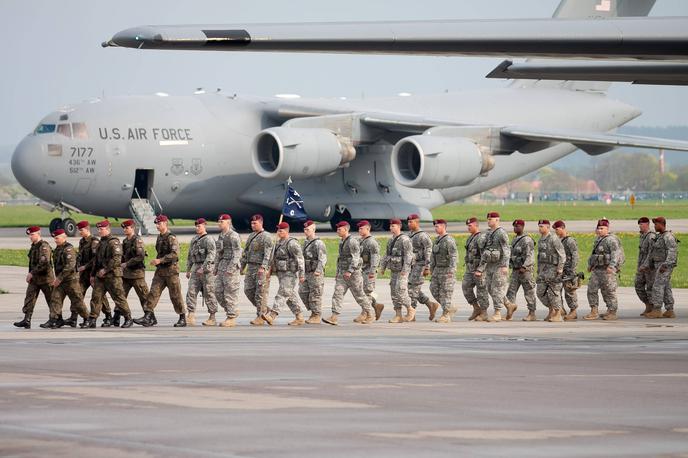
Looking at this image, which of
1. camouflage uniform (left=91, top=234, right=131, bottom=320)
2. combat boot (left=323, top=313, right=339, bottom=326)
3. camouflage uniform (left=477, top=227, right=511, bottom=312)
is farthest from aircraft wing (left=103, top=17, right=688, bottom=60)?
camouflage uniform (left=91, top=234, right=131, bottom=320)

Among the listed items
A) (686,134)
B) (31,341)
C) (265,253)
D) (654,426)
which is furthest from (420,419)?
(686,134)

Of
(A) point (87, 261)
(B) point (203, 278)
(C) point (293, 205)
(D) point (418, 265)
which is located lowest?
(B) point (203, 278)

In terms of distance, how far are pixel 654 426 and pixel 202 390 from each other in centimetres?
352

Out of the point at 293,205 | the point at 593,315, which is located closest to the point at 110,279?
the point at 593,315

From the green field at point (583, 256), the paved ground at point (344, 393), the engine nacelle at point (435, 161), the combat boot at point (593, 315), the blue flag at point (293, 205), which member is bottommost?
the combat boot at point (593, 315)

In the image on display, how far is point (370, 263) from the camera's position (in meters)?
20.3

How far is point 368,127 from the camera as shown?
42.4m

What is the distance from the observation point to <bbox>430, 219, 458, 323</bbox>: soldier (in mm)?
19969

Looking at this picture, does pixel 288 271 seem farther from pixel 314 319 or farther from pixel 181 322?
pixel 181 322

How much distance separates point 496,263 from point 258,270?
3.17 meters

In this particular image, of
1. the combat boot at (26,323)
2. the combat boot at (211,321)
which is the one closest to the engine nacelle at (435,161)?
the combat boot at (211,321)

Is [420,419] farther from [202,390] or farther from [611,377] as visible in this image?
[611,377]

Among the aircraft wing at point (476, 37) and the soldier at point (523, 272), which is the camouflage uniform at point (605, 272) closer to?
the soldier at point (523, 272)

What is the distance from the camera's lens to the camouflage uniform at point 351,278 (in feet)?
64.4
